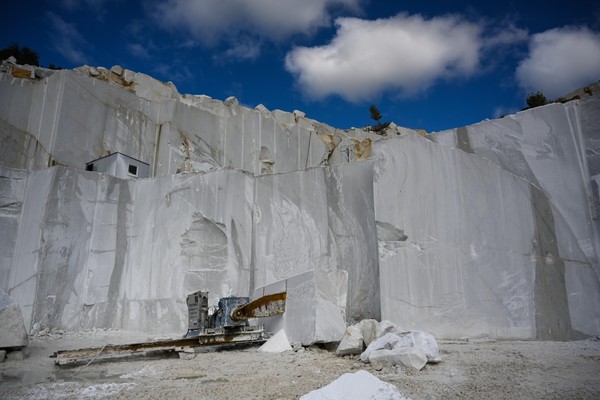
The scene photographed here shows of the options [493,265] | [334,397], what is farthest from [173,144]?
[334,397]

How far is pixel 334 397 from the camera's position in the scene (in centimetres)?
413

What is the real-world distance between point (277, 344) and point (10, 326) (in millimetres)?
4138

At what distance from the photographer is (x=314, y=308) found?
7.86 metres

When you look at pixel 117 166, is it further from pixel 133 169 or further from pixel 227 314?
pixel 227 314

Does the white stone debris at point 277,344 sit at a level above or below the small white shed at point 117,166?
below

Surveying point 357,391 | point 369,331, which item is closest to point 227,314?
point 369,331

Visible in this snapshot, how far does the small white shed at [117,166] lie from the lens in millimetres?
15227

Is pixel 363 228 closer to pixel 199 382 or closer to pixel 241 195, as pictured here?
pixel 241 195

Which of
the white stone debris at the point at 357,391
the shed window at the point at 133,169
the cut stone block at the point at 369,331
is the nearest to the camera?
the white stone debris at the point at 357,391

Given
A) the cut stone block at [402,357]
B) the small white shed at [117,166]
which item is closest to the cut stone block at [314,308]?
the cut stone block at [402,357]

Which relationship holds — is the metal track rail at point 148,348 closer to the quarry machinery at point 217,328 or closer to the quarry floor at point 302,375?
the quarry machinery at point 217,328

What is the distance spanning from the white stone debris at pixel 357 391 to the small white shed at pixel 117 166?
41.8 ft

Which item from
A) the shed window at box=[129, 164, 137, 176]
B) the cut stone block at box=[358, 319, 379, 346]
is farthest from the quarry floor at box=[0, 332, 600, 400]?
the shed window at box=[129, 164, 137, 176]

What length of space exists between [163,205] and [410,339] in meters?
9.21
